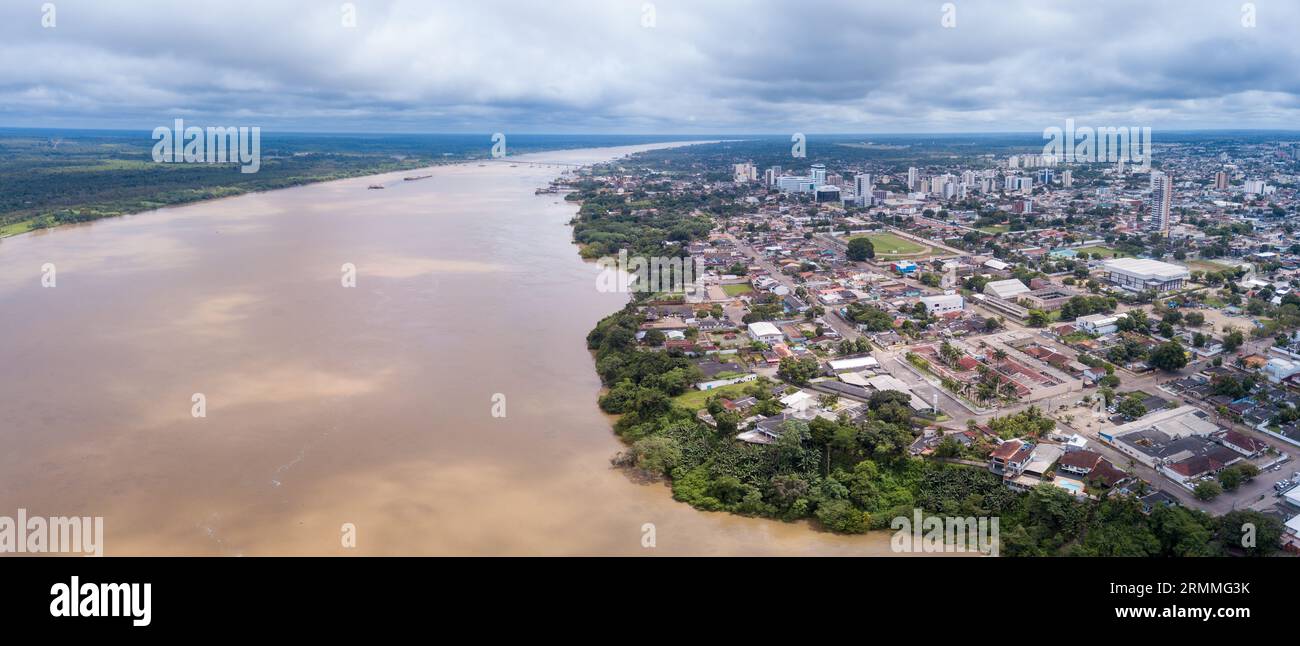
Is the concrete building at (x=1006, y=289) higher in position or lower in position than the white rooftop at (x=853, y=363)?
higher

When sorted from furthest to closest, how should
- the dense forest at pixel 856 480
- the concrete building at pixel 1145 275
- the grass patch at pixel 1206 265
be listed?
the grass patch at pixel 1206 265, the concrete building at pixel 1145 275, the dense forest at pixel 856 480

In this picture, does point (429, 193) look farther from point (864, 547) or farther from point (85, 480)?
point (864, 547)

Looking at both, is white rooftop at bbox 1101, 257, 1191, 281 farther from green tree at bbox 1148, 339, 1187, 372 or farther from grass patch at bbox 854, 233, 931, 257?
green tree at bbox 1148, 339, 1187, 372

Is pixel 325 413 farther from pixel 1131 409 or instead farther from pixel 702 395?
pixel 1131 409

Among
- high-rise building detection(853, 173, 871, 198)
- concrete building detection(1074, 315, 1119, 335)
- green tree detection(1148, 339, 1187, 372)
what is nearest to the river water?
green tree detection(1148, 339, 1187, 372)

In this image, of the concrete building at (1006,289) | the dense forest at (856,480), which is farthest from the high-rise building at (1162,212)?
the dense forest at (856,480)

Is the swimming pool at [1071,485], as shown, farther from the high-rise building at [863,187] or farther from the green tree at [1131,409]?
the high-rise building at [863,187]

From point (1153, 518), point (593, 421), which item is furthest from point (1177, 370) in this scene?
point (593, 421)
